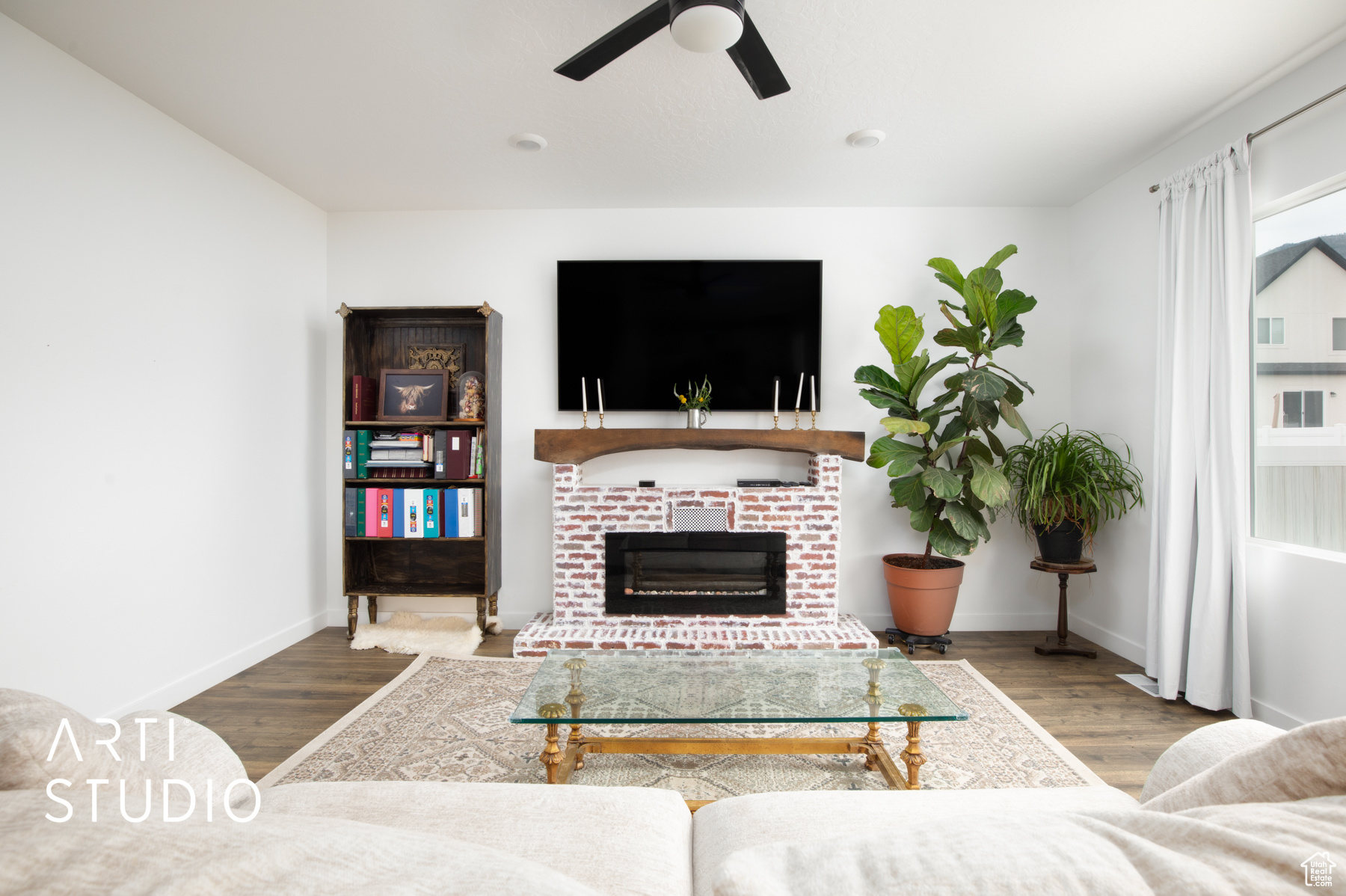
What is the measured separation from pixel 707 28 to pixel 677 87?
823 mm

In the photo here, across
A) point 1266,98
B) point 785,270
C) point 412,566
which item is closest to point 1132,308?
point 1266,98

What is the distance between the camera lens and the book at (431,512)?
11.9 ft

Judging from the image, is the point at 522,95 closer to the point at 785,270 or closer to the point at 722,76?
the point at 722,76

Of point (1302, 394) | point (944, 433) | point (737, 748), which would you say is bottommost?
point (737, 748)

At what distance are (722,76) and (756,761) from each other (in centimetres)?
262

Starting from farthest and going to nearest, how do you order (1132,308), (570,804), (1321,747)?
(1132,308)
(570,804)
(1321,747)

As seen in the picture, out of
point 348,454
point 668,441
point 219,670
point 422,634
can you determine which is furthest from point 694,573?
point 219,670

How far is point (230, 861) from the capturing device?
0.49 meters

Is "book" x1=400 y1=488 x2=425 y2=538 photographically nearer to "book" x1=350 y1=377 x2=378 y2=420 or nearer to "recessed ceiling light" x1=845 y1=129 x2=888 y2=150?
"book" x1=350 y1=377 x2=378 y2=420

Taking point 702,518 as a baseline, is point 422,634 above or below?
below

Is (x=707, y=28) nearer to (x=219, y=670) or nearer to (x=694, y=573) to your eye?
(x=694, y=573)

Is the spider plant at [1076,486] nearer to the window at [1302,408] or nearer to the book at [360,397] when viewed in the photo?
the window at [1302,408]

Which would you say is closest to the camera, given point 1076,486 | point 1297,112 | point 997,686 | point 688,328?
point 1297,112

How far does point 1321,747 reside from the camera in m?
0.65
